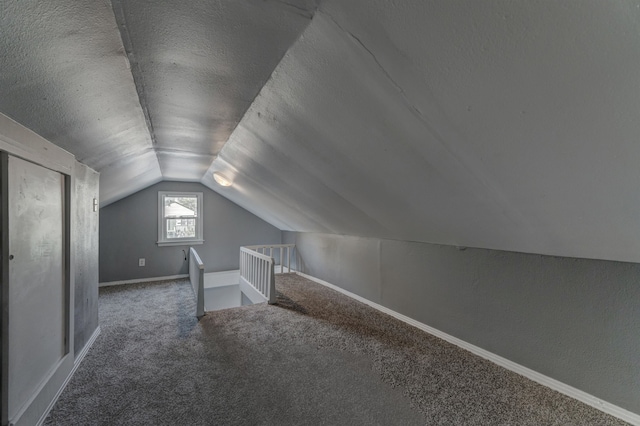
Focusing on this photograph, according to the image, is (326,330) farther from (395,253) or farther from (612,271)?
(612,271)

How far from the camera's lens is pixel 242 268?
4.89 meters

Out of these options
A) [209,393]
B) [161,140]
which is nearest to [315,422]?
[209,393]

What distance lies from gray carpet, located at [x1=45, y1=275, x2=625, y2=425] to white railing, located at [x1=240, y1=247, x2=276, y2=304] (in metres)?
0.64

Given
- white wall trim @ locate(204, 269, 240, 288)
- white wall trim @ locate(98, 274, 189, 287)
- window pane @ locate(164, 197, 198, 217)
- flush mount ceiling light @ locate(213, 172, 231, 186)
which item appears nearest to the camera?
flush mount ceiling light @ locate(213, 172, 231, 186)

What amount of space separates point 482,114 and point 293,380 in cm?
202

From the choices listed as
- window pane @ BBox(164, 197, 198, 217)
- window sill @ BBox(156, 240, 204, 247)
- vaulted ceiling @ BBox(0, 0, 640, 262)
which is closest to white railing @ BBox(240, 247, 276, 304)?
window sill @ BBox(156, 240, 204, 247)

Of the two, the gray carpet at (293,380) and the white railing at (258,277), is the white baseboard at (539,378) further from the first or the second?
the white railing at (258,277)

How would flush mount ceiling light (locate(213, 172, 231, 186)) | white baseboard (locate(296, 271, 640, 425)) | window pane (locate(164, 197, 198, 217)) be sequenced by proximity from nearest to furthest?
white baseboard (locate(296, 271, 640, 425)), flush mount ceiling light (locate(213, 172, 231, 186)), window pane (locate(164, 197, 198, 217))

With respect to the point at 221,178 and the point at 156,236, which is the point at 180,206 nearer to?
the point at 156,236

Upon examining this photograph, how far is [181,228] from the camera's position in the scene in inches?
212

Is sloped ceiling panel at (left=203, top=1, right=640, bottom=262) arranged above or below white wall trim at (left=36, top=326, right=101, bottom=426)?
above

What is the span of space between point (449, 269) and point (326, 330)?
4.50 feet

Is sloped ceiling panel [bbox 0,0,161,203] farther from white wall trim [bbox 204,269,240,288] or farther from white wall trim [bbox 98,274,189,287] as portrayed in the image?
white wall trim [bbox 204,269,240,288]

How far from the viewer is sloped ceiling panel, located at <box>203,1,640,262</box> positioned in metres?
0.80
